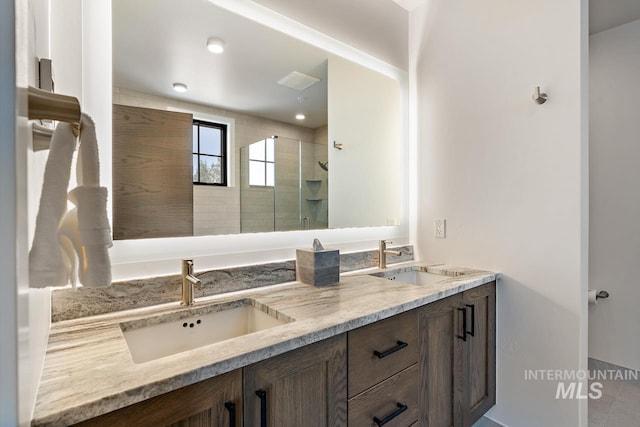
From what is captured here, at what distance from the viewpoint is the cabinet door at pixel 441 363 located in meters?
1.21

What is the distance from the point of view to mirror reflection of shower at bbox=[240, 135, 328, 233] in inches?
54.8

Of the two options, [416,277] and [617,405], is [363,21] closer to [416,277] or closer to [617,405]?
[416,277]

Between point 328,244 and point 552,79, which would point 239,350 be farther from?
point 552,79

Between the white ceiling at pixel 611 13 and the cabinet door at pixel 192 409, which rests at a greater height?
the white ceiling at pixel 611 13

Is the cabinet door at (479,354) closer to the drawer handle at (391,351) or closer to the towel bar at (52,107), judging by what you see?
the drawer handle at (391,351)

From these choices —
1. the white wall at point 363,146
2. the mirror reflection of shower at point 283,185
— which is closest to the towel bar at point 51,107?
the mirror reflection of shower at point 283,185

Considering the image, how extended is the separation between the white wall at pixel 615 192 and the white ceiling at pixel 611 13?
74 millimetres

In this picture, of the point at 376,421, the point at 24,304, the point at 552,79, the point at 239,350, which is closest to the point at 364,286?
the point at 376,421

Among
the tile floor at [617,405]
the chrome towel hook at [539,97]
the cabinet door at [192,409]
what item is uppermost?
the chrome towel hook at [539,97]

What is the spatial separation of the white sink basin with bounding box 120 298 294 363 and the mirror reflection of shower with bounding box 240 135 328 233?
14.3 inches

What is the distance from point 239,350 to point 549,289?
1521 millimetres

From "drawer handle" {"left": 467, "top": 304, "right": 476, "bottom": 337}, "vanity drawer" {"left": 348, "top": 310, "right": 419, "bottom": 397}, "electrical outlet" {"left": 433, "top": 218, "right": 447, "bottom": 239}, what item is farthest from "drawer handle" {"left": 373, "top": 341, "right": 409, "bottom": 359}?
"electrical outlet" {"left": 433, "top": 218, "right": 447, "bottom": 239}

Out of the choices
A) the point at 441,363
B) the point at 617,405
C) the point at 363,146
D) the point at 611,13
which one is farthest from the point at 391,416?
the point at 611,13

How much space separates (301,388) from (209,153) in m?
0.95
